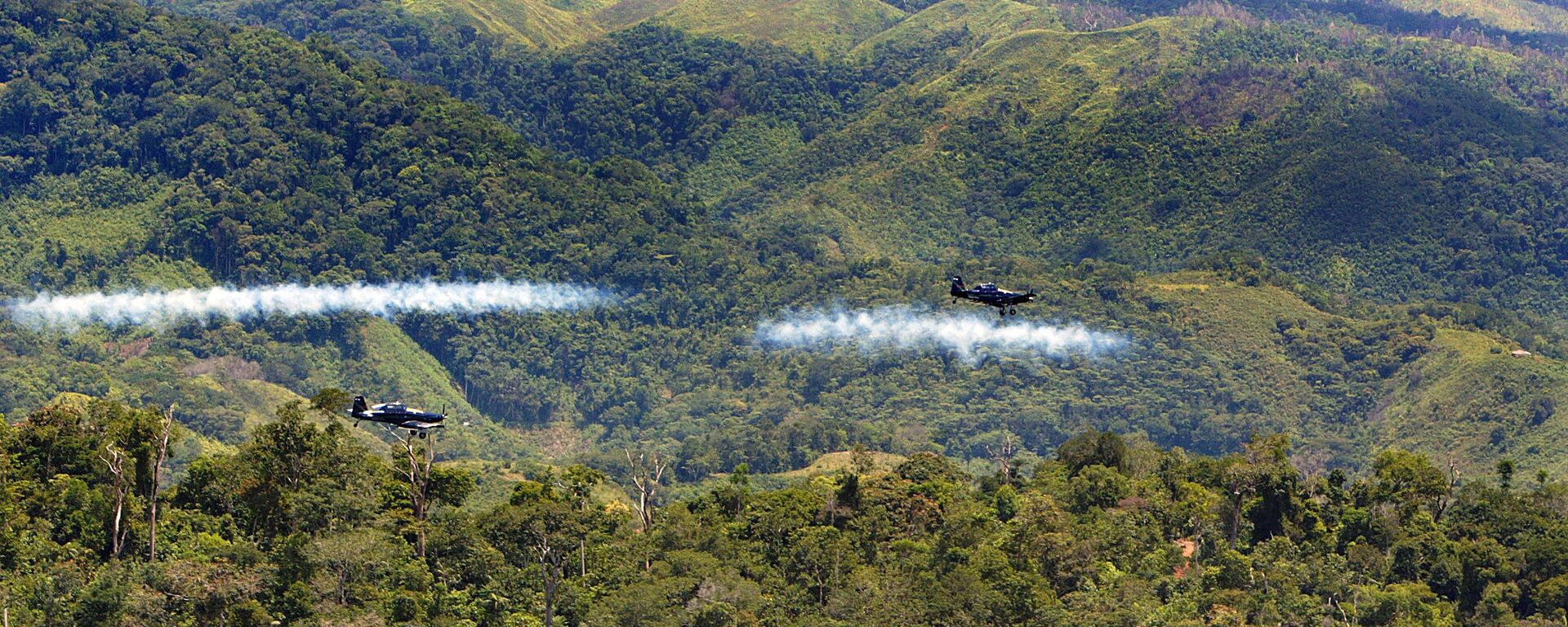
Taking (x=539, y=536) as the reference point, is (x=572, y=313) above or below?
below

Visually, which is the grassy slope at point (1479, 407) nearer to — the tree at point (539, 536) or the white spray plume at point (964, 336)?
the white spray plume at point (964, 336)

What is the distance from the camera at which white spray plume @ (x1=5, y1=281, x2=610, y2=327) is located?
158 meters

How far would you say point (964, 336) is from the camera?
17862 cm

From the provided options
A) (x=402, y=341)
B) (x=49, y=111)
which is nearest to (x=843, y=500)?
(x=402, y=341)

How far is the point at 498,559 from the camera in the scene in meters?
83.9

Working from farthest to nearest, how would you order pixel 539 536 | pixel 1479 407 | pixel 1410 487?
pixel 1479 407 < pixel 1410 487 < pixel 539 536

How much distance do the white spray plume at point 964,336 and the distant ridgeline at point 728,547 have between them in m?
75.6

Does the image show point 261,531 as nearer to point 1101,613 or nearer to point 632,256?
point 1101,613

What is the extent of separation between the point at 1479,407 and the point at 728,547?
85.4 metres

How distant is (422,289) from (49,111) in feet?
99.0

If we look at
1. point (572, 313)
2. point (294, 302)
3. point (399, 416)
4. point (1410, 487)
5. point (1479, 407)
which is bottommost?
point (572, 313)

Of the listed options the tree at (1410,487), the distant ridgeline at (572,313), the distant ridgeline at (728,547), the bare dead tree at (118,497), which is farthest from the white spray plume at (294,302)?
the tree at (1410,487)

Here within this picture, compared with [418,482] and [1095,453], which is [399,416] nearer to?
[418,482]

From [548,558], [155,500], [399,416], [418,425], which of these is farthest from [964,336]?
[155,500]
